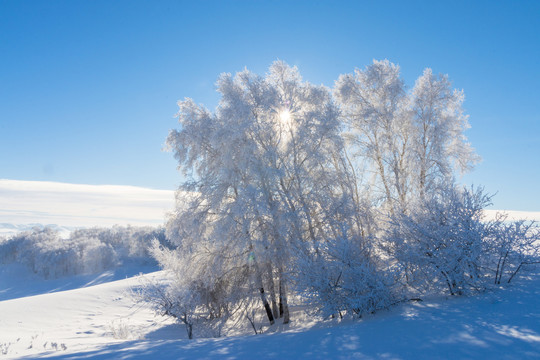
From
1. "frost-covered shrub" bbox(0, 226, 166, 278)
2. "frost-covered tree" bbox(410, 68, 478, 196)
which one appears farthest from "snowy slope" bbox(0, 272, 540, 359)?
"frost-covered shrub" bbox(0, 226, 166, 278)

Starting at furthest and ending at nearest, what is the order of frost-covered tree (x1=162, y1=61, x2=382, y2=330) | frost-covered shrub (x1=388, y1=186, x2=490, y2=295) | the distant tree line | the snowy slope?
frost-covered tree (x1=162, y1=61, x2=382, y2=330), the distant tree line, frost-covered shrub (x1=388, y1=186, x2=490, y2=295), the snowy slope

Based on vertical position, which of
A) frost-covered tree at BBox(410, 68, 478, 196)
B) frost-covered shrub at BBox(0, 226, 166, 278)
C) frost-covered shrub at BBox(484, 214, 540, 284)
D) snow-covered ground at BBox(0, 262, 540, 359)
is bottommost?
frost-covered shrub at BBox(0, 226, 166, 278)

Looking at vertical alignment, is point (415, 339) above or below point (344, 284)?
below

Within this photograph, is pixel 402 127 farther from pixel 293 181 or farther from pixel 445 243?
pixel 445 243

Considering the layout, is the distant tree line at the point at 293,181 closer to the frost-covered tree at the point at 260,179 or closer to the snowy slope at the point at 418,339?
the frost-covered tree at the point at 260,179

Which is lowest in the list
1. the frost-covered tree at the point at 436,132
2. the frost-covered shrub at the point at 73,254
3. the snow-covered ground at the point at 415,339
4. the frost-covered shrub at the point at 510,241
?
the frost-covered shrub at the point at 73,254

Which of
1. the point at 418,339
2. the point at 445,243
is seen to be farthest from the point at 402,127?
the point at 418,339

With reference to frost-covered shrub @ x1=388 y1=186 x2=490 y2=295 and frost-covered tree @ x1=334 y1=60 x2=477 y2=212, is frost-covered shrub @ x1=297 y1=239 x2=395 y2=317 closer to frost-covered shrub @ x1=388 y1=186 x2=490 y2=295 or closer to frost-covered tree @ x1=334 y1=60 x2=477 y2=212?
frost-covered shrub @ x1=388 y1=186 x2=490 y2=295

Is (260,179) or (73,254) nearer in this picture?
(260,179)

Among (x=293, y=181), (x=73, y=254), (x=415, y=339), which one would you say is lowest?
(x=73, y=254)

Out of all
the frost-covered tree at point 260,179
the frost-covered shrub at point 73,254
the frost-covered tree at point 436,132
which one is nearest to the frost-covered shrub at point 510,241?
the frost-covered tree at point 260,179

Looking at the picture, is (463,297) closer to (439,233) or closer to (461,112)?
(439,233)

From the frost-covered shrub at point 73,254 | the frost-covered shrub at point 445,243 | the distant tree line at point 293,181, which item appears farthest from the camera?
the frost-covered shrub at point 73,254

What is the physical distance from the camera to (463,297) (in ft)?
20.5
